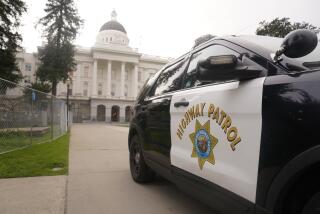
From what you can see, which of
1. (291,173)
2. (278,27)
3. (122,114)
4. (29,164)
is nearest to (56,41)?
(278,27)

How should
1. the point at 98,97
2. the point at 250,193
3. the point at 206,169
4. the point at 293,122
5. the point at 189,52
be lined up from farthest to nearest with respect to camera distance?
1. the point at 98,97
2. the point at 189,52
3. the point at 206,169
4. the point at 250,193
5. the point at 293,122

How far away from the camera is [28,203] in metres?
3.48

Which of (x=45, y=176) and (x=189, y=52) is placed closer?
(x=189, y=52)

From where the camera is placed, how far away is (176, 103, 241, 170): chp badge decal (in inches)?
80.6

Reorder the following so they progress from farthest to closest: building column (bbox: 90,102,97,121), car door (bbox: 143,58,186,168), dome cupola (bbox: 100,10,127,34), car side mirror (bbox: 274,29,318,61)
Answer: dome cupola (bbox: 100,10,127,34), building column (bbox: 90,102,97,121), car door (bbox: 143,58,186,168), car side mirror (bbox: 274,29,318,61)

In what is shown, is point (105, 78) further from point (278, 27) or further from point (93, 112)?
point (278, 27)

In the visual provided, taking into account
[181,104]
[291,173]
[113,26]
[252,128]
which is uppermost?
[113,26]

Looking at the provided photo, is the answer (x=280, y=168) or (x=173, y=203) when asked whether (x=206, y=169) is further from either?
(x=173, y=203)

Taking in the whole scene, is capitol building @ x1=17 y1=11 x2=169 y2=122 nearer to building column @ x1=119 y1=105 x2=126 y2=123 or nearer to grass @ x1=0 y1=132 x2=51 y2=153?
building column @ x1=119 y1=105 x2=126 y2=123

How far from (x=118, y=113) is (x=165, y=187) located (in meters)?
63.0

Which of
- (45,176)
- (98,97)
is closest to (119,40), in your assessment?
(98,97)

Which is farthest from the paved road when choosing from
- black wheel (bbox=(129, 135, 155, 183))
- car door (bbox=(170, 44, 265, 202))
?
car door (bbox=(170, 44, 265, 202))

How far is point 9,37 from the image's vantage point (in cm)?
2097

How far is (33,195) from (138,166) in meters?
1.55
